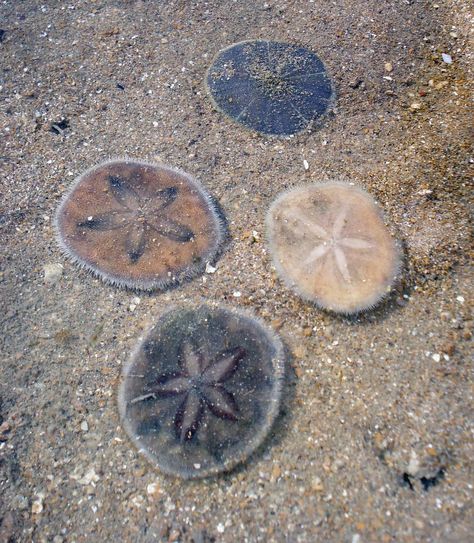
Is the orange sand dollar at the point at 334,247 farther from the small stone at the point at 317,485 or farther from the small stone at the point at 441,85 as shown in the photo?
the small stone at the point at 441,85

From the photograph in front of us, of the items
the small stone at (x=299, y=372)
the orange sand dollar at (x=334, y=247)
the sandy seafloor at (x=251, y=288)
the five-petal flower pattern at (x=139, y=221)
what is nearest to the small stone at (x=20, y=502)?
the sandy seafloor at (x=251, y=288)

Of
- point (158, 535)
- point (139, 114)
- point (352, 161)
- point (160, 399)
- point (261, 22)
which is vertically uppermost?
point (261, 22)

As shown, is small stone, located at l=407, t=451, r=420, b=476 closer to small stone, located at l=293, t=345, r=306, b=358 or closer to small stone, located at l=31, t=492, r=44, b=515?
small stone, located at l=293, t=345, r=306, b=358

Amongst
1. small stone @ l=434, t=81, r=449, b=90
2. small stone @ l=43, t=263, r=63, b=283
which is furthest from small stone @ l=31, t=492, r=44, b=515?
small stone @ l=434, t=81, r=449, b=90

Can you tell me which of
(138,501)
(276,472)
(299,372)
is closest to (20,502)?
(138,501)

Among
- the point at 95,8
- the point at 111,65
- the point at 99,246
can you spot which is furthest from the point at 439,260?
the point at 95,8

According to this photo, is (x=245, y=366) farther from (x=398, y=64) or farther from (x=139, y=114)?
(x=398, y=64)
